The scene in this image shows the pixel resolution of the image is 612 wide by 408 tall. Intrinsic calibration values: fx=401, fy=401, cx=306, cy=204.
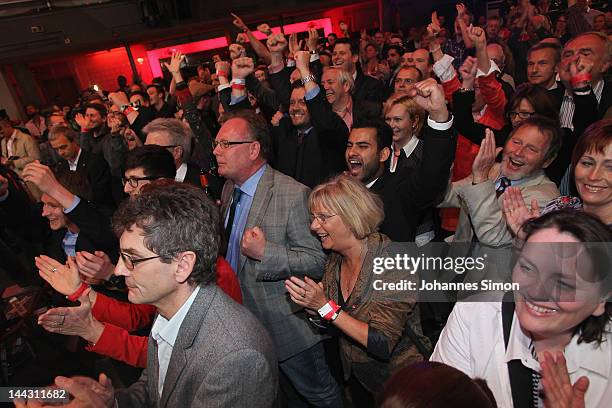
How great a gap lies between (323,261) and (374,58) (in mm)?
6313

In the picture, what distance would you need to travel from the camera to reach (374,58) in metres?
7.57

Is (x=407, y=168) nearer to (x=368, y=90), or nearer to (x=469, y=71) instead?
(x=469, y=71)

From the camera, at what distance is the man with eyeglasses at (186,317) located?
1269mm

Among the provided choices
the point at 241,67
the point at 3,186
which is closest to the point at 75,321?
the point at 3,186

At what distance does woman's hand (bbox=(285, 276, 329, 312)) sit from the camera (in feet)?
5.65

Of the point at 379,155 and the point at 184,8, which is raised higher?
the point at 184,8

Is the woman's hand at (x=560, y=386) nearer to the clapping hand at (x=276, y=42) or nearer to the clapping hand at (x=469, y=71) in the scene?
the clapping hand at (x=469, y=71)

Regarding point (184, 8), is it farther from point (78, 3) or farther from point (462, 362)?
point (462, 362)

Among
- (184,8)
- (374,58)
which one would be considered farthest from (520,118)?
(184,8)

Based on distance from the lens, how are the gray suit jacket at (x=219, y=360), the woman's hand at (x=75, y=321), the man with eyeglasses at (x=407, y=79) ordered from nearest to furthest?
the gray suit jacket at (x=219, y=360), the woman's hand at (x=75, y=321), the man with eyeglasses at (x=407, y=79)

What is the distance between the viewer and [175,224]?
143 cm

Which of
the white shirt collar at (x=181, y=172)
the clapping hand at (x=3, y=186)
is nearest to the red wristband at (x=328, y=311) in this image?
the white shirt collar at (x=181, y=172)

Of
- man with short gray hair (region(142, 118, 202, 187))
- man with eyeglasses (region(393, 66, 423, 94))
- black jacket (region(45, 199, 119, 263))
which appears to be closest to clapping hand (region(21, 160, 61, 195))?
black jacket (region(45, 199, 119, 263))

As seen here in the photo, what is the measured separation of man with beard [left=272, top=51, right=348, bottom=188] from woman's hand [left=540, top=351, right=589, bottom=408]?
6.95 ft
